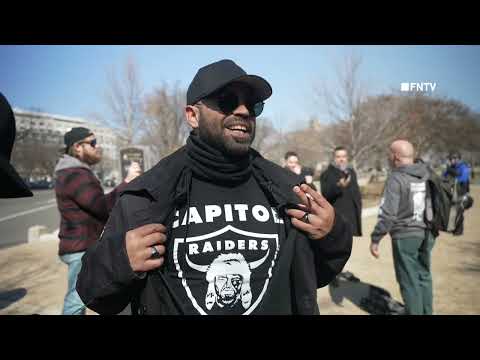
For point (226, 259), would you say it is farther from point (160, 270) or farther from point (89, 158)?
point (89, 158)

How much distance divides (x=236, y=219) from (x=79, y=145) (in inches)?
94.2

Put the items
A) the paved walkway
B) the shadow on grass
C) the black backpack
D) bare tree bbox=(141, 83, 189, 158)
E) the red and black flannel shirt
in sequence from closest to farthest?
the red and black flannel shirt
the black backpack
the shadow on grass
the paved walkway
bare tree bbox=(141, 83, 189, 158)

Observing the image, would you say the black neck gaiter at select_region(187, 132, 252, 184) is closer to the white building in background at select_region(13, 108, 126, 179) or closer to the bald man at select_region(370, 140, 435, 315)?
the bald man at select_region(370, 140, 435, 315)

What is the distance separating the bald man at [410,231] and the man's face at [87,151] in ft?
10.8

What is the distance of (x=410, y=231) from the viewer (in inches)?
135

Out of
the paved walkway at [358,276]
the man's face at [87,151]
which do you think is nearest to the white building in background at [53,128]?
the paved walkway at [358,276]

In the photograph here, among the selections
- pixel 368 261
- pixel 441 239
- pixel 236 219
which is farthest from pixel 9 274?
pixel 441 239

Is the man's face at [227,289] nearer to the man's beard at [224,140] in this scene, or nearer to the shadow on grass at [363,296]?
the man's beard at [224,140]

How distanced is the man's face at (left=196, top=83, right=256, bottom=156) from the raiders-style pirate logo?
0.42 metres

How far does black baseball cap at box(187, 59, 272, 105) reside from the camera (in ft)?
4.87

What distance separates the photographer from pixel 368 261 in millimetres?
6000

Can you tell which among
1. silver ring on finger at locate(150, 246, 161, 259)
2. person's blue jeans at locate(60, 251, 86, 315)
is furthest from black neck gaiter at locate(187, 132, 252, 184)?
person's blue jeans at locate(60, 251, 86, 315)

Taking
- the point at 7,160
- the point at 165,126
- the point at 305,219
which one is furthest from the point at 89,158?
the point at 165,126

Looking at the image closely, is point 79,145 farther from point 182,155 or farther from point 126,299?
point 126,299
